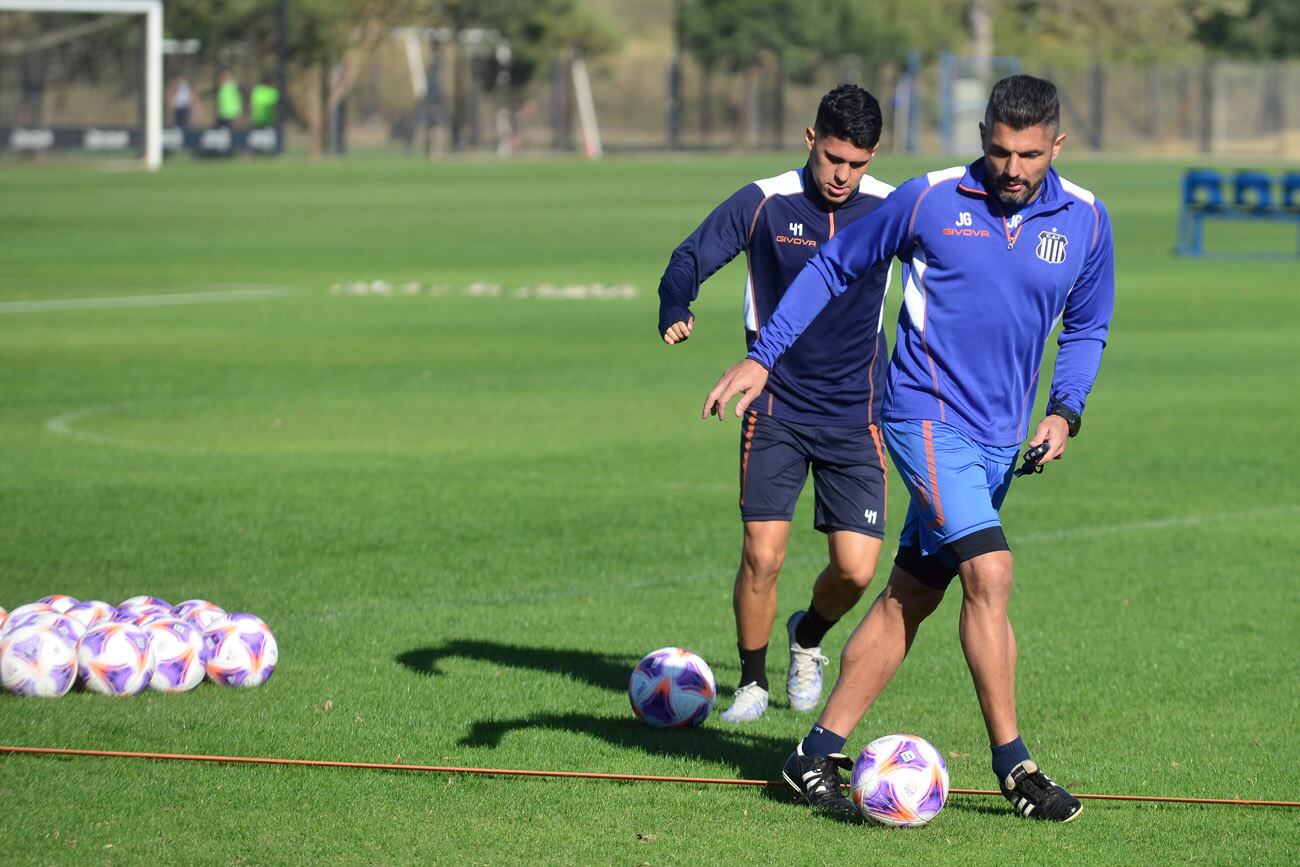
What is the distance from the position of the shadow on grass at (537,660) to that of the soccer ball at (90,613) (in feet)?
3.81

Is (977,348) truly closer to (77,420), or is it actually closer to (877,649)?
(877,649)

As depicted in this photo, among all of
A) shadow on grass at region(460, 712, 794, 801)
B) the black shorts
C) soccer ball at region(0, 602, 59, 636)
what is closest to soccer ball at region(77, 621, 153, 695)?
soccer ball at region(0, 602, 59, 636)

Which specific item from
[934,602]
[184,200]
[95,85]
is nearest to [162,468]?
[934,602]

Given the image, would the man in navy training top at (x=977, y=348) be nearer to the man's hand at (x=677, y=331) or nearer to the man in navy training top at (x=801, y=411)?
the man's hand at (x=677, y=331)

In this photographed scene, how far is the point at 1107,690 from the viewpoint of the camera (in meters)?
7.91

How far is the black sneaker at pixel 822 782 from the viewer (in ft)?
20.4

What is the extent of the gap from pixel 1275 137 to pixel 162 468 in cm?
7289

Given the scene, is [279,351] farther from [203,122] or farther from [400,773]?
[203,122]

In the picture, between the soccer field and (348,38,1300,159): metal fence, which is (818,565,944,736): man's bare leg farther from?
(348,38,1300,159): metal fence

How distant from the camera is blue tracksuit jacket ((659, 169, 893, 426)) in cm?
745

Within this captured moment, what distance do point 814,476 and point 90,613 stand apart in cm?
280

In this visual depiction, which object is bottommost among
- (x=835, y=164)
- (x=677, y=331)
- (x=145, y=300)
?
(x=145, y=300)

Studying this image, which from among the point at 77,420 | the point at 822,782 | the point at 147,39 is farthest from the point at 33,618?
the point at 147,39

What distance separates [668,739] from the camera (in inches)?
284
